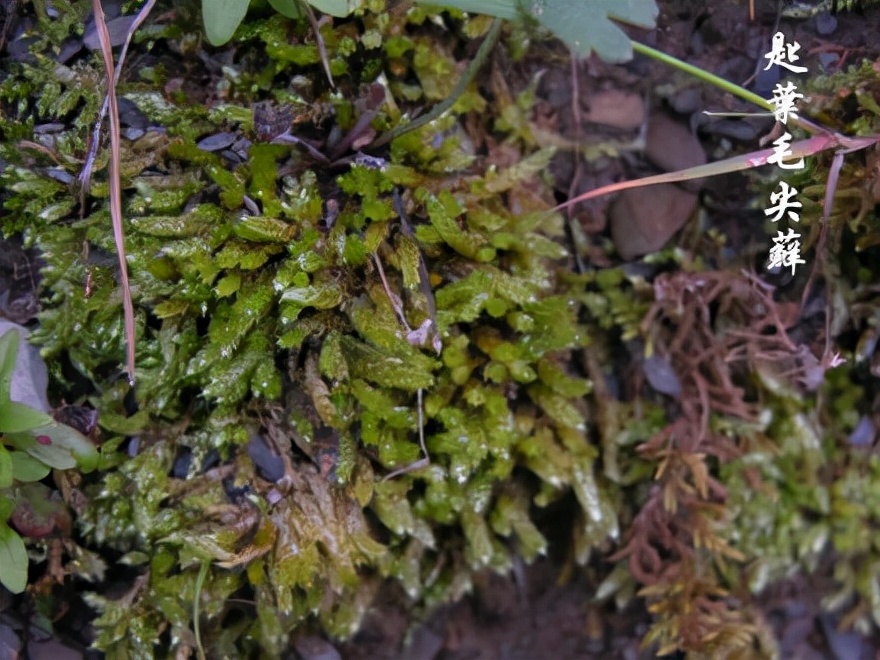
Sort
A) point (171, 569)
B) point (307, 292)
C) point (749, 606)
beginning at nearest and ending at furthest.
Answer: point (307, 292), point (171, 569), point (749, 606)

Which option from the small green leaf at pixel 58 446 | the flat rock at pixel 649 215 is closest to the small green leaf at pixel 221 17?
the small green leaf at pixel 58 446

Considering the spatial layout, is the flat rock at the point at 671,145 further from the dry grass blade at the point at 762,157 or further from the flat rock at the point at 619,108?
the dry grass blade at the point at 762,157

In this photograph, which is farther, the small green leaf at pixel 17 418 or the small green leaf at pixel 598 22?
the small green leaf at pixel 17 418

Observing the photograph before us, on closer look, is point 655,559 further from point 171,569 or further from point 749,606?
point 171,569

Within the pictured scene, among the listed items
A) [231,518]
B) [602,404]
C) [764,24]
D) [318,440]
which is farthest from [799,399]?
[231,518]

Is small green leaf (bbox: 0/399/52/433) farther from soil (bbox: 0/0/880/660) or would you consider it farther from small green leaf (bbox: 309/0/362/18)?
small green leaf (bbox: 309/0/362/18)

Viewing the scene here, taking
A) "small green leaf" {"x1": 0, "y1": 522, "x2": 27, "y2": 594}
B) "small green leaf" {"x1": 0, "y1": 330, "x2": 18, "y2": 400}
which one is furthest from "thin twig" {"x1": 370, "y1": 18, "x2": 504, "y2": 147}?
"small green leaf" {"x1": 0, "y1": 522, "x2": 27, "y2": 594}
